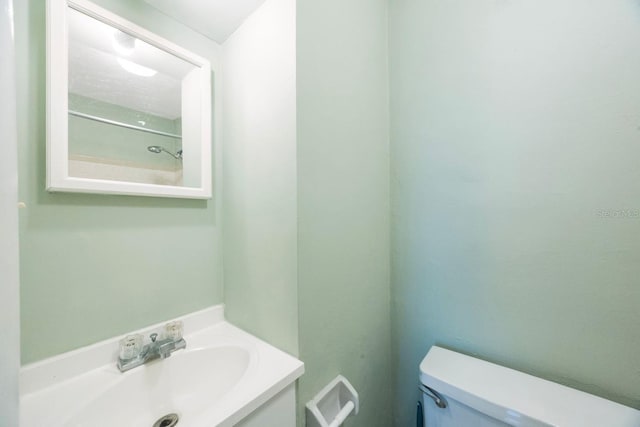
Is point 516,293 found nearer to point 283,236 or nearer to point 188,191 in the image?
point 283,236

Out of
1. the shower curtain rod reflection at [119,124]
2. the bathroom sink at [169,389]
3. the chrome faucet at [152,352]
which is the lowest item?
the bathroom sink at [169,389]

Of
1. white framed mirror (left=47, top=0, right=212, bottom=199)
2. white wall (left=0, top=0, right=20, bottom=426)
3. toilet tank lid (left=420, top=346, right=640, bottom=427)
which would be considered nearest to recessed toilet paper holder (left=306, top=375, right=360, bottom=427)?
toilet tank lid (left=420, top=346, right=640, bottom=427)

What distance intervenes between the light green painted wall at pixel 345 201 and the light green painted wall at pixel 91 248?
52 cm

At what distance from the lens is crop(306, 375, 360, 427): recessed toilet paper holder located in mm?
710

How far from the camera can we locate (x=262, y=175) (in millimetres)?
833

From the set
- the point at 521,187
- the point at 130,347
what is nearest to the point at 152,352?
the point at 130,347

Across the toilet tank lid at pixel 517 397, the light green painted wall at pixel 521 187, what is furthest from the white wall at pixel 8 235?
the light green painted wall at pixel 521 187

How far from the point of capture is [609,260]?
0.67m

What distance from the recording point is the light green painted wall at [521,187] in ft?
2.17

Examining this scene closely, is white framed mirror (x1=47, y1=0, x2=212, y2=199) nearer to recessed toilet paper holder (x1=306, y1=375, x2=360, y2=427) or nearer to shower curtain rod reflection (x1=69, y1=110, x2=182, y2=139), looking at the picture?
shower curtain rod reflection (x1=69, y1=110, x2=182, y2=139)

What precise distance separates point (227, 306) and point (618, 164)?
1.39 metres

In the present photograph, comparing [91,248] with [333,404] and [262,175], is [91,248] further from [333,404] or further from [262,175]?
[333,404]

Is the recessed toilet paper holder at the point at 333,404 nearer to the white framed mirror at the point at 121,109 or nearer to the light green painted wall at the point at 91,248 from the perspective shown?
the light green painted wall at the point at 91,248

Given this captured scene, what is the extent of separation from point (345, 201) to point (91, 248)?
2.70ft
